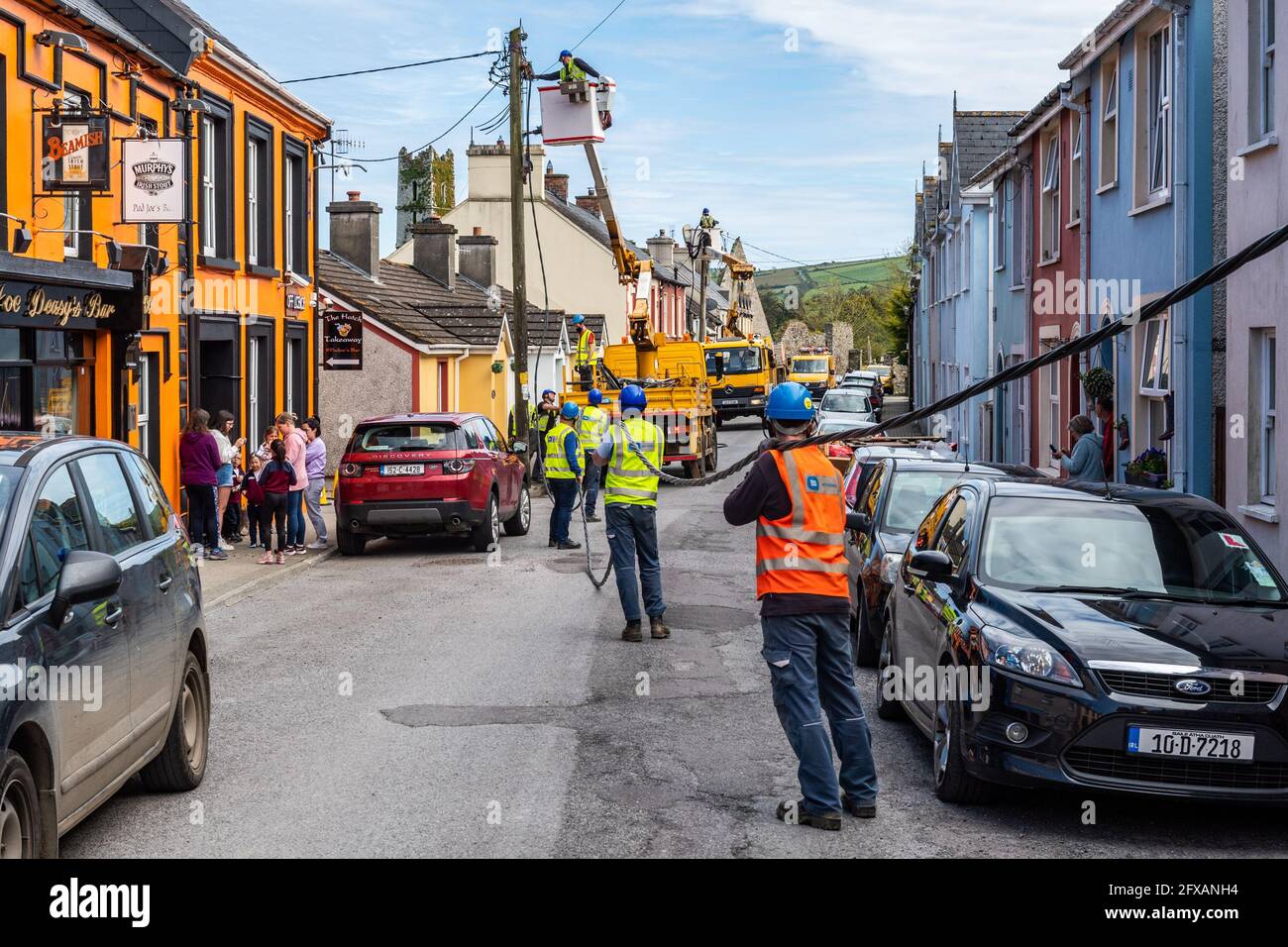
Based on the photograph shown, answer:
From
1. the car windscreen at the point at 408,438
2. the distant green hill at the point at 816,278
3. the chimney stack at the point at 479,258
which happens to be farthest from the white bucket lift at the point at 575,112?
the distant green hill at the point at 816,278

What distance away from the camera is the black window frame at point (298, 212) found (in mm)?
24866

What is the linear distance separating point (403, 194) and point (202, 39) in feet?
204

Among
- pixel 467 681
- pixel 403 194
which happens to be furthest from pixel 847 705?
pixel 403 194

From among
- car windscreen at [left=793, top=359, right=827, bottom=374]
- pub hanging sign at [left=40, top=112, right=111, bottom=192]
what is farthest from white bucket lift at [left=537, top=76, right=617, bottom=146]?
car windscreen at [left=793, top=359, right=827, bottom=374]

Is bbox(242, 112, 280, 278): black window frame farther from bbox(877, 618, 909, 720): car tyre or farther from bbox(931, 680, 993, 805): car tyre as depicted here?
bbox(931, 680, 993, 805): car tyre

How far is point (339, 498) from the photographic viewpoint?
17656 mm

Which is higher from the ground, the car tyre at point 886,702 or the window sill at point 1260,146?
the window sill at point 1260,146

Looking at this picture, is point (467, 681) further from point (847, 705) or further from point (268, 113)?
point (268, 113)

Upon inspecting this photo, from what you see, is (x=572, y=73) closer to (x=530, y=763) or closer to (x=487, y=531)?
(x=487, y=531)

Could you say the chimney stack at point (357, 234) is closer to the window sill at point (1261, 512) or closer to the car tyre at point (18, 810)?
the window sill at point (1261, 512)

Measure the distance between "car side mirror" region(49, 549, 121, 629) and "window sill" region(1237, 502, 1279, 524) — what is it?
10.2 meters

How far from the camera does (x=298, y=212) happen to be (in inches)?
1003

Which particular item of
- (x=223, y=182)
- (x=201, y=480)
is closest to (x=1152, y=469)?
(x=201, y=480)

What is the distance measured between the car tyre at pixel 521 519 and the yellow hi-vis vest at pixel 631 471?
333 inches
